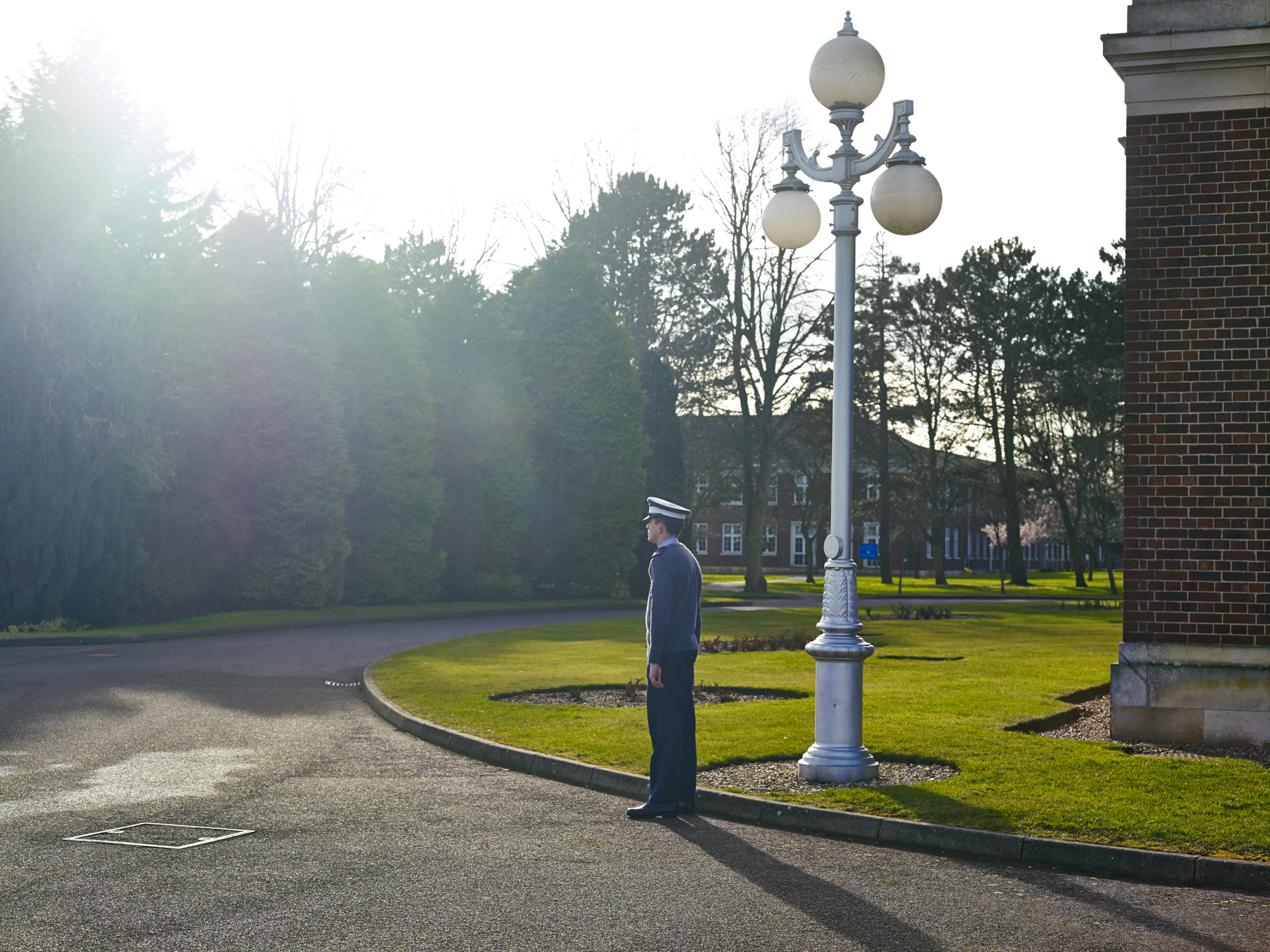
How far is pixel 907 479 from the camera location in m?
55.9

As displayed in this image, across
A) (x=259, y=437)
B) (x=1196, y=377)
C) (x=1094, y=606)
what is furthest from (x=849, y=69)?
(x=1094, y=606)

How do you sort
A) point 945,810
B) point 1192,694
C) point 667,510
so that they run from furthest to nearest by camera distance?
1. point 1192,694
2. point 667,510
3. point 945,810

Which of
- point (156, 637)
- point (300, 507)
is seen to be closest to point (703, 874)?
point (156, 637)

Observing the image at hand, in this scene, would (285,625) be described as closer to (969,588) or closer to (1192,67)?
(1192,67)

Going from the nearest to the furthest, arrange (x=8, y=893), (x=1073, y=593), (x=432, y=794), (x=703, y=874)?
1. (x=8, y=893)
2. (x=703, y=874)
3. (x=432, y=794)
4. (x=1073, y=593)

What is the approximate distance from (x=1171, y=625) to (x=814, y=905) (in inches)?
255

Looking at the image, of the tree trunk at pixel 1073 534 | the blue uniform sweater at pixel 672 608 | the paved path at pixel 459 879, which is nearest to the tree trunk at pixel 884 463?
the tree trunk at pixel 1073 534

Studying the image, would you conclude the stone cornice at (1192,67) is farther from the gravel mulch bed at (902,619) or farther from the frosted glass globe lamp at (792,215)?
the gravel mulch bed at (902,619)

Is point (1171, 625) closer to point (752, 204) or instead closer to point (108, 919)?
point (108, 919)

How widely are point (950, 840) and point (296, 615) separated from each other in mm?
25011

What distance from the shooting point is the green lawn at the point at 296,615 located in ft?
76.8

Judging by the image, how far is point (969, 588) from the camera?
194 ft

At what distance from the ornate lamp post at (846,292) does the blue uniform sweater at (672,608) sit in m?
1.04

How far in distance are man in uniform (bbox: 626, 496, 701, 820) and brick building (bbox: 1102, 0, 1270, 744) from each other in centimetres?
493
